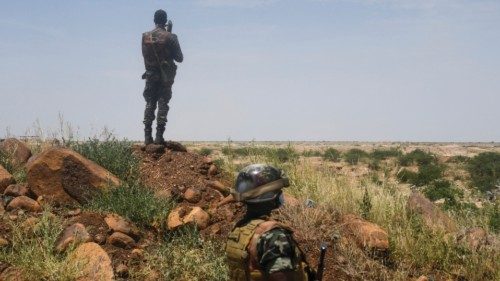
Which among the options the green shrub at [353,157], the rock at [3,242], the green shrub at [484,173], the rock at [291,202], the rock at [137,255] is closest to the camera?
the rock at [3,242]

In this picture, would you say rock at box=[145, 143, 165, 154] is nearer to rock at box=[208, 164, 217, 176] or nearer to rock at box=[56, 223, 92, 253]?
rock at box=[208, 164, 217, 176]

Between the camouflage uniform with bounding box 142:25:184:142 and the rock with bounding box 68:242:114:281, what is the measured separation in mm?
3617

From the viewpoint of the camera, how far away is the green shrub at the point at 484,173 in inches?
641

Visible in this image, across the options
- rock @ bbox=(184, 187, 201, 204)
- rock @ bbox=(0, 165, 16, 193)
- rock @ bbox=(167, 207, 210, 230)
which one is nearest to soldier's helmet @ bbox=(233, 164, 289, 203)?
rock @ bbox=(167, 207, 210, 230)

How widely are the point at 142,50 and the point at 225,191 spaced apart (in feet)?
9.90

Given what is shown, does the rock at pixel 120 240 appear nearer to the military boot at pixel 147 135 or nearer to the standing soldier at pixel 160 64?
the standing soldier at pixel 160 64

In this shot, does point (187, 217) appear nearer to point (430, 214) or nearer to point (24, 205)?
point (24, 205)

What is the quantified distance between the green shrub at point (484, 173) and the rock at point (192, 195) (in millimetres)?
11158

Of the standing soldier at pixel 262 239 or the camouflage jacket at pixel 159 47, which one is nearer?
the standing soldier at pixel 262 239

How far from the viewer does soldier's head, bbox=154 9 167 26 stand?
8.26 meters

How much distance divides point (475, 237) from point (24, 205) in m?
5.43

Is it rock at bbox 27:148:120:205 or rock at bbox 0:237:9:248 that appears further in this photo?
rock at bbox 27:148:120:205

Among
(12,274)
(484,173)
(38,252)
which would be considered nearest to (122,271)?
(38,252)

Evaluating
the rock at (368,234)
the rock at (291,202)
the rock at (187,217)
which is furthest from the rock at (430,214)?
the rock at (187,217)
